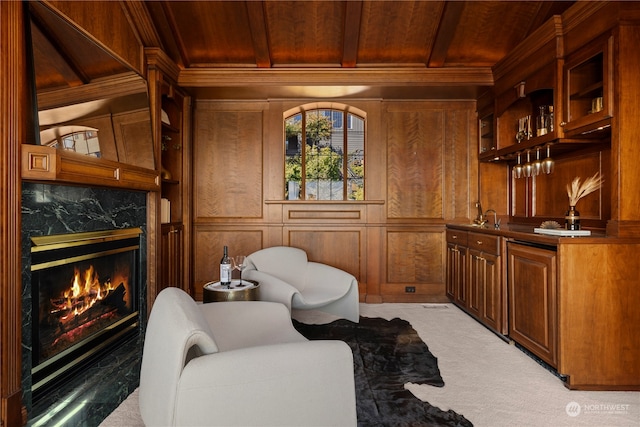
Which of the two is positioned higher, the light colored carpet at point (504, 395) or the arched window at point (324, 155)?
the arched window at point (324, 155)

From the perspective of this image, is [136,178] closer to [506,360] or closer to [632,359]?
[506,360]

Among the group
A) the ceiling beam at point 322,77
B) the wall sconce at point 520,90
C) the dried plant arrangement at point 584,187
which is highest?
the ceiling beam at point 322,77

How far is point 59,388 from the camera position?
2381mm

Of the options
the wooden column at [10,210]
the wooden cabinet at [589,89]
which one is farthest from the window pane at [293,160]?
the wooden column at [10,210]

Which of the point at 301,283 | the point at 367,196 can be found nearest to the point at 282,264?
the point at 301,283

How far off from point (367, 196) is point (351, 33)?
1959 millimetres

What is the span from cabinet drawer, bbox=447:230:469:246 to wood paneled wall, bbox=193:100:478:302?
20 centimetres

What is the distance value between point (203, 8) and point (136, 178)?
6.74ft

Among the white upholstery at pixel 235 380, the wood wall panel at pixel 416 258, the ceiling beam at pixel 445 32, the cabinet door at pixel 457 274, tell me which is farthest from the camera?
the wood wall panel at pixel 416 258

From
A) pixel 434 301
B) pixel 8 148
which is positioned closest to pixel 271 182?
pixel 434 301

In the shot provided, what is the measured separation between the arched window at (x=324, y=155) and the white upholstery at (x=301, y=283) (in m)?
1.27

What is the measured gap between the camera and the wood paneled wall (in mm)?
4867

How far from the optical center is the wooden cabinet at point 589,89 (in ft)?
8.61

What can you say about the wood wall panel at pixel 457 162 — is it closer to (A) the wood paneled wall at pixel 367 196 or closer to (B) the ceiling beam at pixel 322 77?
(A) the wood paneled wall at pixel 367 196
